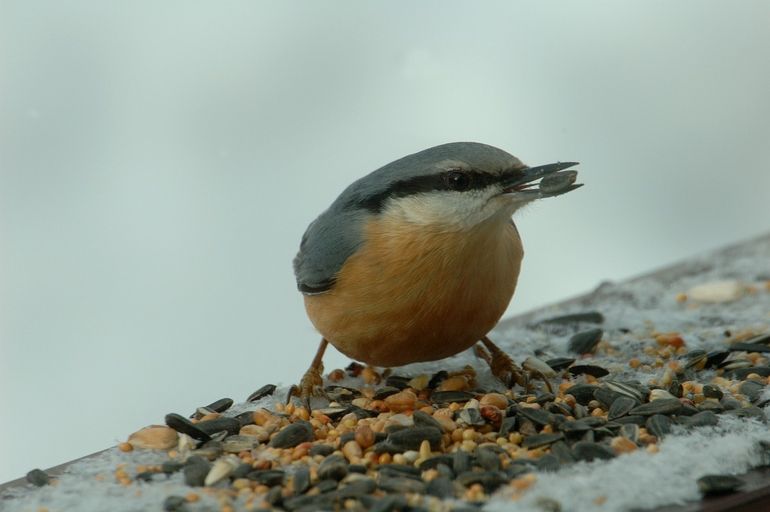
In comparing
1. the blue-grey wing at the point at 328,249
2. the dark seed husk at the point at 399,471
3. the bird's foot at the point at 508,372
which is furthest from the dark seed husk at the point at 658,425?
the blue-grey wing at the point at 328,249

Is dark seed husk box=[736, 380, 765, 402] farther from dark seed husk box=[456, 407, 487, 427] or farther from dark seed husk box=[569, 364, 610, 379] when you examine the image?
dark seed husk box=[456, 407, 487, 427]

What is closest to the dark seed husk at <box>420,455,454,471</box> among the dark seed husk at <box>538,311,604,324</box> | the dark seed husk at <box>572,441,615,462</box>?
the dark seed husk at <box>572,441,615,462</box>

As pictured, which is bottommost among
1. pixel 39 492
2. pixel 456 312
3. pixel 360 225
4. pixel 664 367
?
pixel 664 367

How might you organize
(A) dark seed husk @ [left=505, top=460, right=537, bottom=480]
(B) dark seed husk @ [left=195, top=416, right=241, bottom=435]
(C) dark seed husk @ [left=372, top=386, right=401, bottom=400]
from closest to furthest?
(A) dark seed husk @ [left=505, top=460, right=537, bottom=480]
(B) dark seed husk @ [left=195, top=416, right=241, bottom=435]
(C) dark seed husk @ [left=372, top=386, right=401, bottom=400]

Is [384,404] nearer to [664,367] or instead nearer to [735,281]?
[664,367]

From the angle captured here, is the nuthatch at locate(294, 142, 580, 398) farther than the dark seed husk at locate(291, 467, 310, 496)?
Yes

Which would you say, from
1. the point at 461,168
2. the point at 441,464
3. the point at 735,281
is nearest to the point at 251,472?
the point at 441,464

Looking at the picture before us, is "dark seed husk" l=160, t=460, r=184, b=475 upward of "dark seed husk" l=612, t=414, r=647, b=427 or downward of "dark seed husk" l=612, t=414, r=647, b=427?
upward
